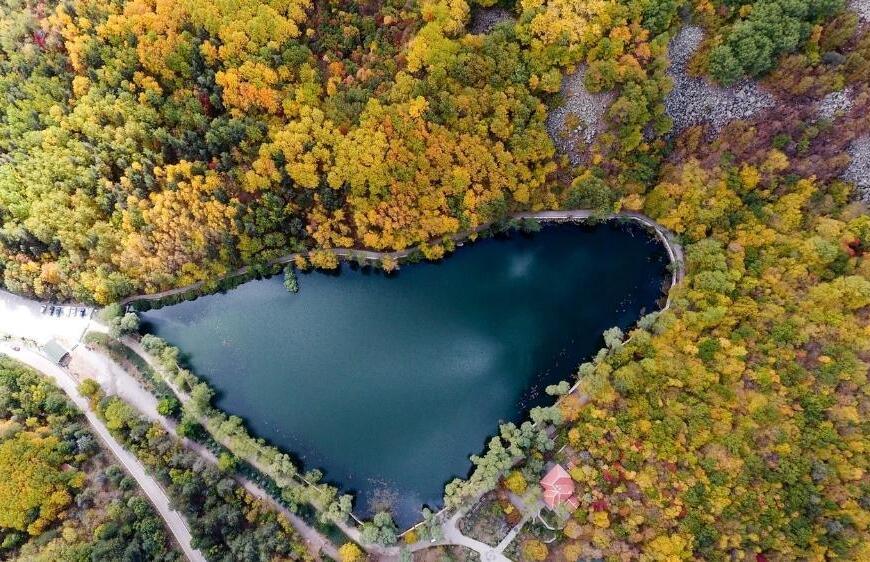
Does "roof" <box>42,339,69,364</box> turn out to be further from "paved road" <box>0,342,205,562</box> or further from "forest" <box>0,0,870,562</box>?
"forest" <box>0,0,870,562</box>

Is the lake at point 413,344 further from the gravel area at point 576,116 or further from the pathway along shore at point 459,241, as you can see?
the gravel area at point 576,116

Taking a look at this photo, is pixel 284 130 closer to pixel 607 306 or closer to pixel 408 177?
pixel 408 177

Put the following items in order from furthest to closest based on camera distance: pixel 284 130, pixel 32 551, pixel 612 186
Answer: pixel 612 186 → pixel 284 130 → pixel 32 551

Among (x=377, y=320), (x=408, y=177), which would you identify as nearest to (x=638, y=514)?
(x=377, y=320)

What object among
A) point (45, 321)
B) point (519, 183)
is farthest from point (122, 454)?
point (519, 183)

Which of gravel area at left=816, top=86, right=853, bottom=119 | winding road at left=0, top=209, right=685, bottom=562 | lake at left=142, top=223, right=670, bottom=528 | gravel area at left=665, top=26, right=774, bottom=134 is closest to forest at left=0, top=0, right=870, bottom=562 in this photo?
gravel area at left=816, top=86, right=853, bottom=119

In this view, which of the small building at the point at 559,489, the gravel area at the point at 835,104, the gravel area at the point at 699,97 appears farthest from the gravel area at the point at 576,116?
the small building at the point at 559,489

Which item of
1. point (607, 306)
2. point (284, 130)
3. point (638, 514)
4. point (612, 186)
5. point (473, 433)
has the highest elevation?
point (284, 130)
